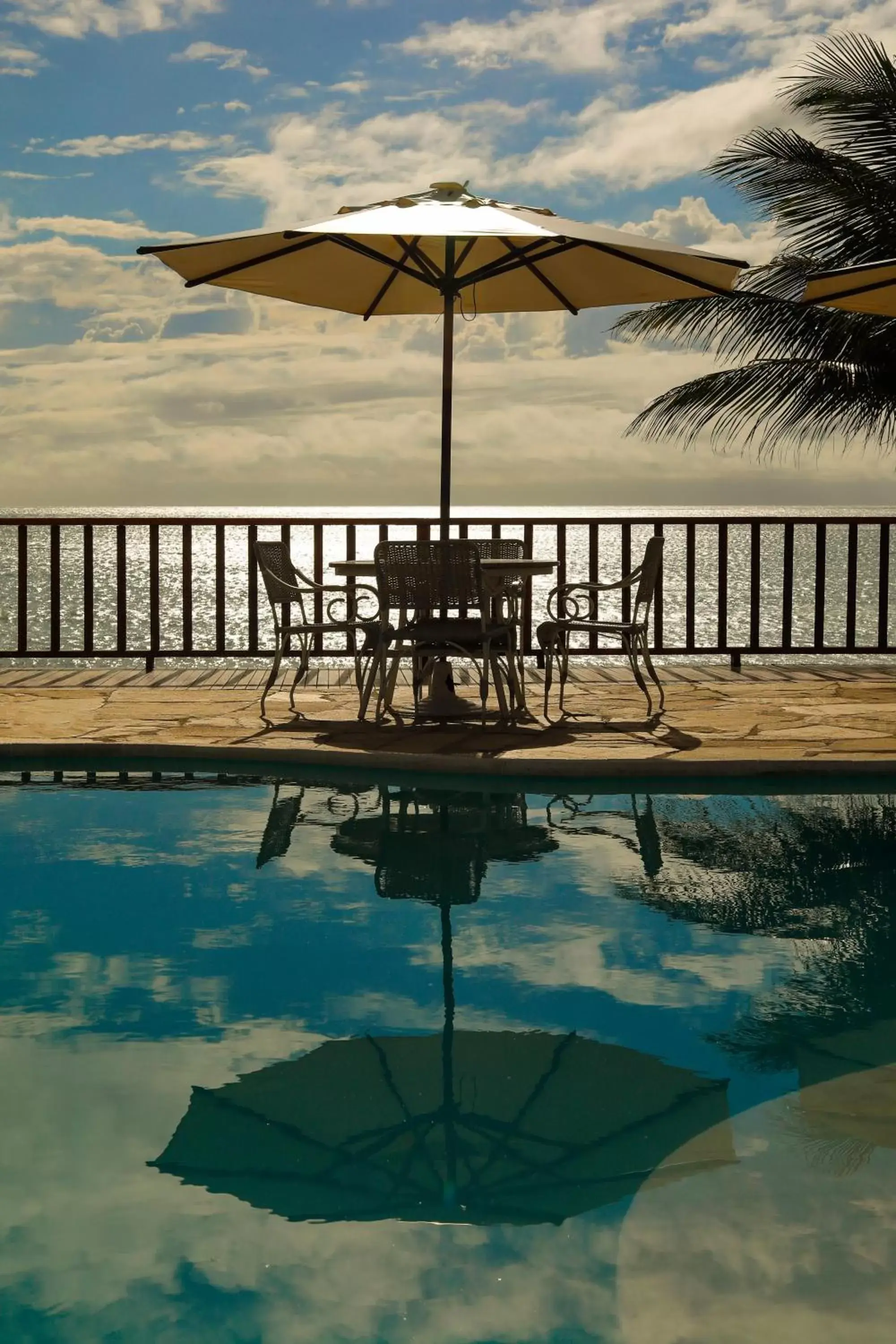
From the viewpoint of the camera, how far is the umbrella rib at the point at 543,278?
6.81 meters

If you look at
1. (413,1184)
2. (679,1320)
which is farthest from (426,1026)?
(679,1320)

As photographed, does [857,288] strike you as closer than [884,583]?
Yes

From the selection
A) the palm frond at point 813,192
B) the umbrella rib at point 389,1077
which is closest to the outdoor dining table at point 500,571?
the umbrella rib at point 389,1077

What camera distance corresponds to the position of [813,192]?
12703 millimetres

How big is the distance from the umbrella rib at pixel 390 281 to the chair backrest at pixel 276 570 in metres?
1.51

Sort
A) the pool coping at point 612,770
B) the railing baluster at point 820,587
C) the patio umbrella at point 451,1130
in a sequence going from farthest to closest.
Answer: the railing baluster at point 820,587, the pool coping at point 612,770, the patio umbrella at point 451,1130

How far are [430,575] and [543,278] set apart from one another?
196 cm

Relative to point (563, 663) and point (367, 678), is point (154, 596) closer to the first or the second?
point (367, 678)

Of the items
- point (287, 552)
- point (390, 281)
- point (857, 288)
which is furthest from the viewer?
point (390, 281)

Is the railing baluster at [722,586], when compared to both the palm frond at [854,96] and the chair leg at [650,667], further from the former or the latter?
the palm frond at [854,96]

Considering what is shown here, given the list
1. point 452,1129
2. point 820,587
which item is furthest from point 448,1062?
point 820,587

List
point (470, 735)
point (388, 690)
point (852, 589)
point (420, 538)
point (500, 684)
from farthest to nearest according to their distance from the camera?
point (852, 589) → point (420, 538) → point (388, 690) → point (500, 684) → point (470, 735)

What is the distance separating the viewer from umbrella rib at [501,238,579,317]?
6.81 metres

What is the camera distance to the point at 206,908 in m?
4.21
